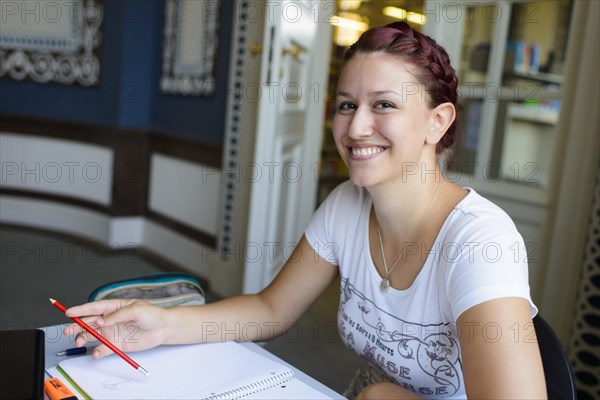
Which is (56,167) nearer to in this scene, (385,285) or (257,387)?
(385,285)

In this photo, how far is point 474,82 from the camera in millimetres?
2682

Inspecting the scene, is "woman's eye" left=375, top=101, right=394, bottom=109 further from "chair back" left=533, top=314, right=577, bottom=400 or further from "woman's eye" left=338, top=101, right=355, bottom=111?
"chair back" left=533, top=314, right=577, bottom=400

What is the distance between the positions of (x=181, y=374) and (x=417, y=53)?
2.23ft

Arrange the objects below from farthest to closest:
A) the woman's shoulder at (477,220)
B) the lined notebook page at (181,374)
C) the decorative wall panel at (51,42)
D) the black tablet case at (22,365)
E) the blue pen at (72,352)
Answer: the decorative wall panel at (51,42), the woman's shoulder at (477,220), the blue pen at (72,352), the lined notebook page at (181,374), the black tablet case at (22,365)

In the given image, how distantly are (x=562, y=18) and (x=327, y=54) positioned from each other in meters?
1.71

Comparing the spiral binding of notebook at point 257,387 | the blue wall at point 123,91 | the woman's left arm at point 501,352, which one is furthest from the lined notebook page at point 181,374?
the blue wall at point 123,91

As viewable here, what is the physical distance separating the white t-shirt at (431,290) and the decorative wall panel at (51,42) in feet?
11.3

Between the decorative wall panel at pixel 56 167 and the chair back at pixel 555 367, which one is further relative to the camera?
the decorative wall panel at pixel 56 167

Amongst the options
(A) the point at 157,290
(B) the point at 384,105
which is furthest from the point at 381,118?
(A) the point at 157,290

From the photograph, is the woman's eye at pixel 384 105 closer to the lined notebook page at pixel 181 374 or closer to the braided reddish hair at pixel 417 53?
the braided reddish hair at pixel 417 53

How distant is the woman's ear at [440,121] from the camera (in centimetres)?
108

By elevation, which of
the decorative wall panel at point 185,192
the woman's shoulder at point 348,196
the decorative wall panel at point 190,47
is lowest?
the decorative wall panel at point 185,192

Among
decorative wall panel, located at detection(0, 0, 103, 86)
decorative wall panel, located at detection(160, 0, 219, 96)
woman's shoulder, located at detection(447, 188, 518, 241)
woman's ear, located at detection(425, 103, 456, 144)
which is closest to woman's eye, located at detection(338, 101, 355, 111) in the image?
woman's ear, located at detection(425, 103, 456, 144)

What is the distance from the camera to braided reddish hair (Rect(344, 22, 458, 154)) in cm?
104
